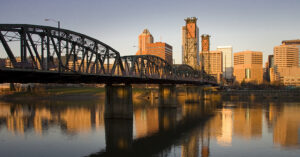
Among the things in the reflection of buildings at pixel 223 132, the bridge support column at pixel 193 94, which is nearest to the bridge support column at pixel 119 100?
the reflection of buildings at pixel 223 132

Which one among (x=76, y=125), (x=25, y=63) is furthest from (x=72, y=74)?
(x=76, y=125)

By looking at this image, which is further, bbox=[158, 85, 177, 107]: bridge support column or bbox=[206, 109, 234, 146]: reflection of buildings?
bbox=[158, 85, 177, 107]: bridge support column

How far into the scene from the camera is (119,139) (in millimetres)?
42156

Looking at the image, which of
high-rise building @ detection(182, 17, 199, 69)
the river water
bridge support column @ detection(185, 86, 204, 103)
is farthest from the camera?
high-rise building @ detection(182, 17, 199, 69)

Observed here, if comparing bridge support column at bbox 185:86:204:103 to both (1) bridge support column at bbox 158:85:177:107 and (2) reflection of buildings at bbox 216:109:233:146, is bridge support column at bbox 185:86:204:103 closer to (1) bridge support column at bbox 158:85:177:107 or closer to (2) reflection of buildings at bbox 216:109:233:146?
(1) bridge support column at bbox 158:85:177:107

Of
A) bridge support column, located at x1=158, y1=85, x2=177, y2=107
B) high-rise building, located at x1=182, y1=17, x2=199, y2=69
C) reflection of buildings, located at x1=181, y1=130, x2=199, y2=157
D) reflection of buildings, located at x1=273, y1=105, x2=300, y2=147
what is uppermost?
high-rise building, located at x1=182, y1=17, x2=199, y2=69

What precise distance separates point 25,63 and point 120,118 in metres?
29.1

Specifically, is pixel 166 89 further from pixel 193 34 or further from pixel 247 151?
pixel 193 34

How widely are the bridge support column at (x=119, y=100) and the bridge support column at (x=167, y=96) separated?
3186 centimetres

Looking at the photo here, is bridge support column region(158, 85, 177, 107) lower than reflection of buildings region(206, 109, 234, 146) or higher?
higher

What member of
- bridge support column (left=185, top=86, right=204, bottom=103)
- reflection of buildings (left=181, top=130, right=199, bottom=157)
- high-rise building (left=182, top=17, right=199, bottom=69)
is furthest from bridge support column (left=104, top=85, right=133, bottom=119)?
high-rise building (left=182, top=17, right=199, bottom=69)

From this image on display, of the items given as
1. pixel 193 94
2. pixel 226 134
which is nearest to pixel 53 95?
pixel 193 94

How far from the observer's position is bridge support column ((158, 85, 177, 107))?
89312 mm

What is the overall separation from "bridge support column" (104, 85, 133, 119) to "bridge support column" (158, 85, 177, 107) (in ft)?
105
